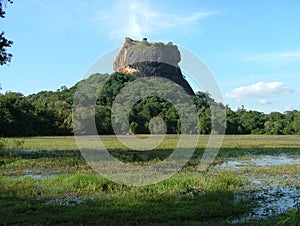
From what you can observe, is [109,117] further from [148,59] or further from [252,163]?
[252,163]

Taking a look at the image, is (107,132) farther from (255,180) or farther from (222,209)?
(222,209)

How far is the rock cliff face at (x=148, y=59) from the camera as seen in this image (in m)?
73.9

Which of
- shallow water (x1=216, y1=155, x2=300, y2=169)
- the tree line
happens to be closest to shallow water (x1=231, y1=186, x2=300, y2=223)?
shallow water (x1=216, y1=155, x2=300, y2=169)

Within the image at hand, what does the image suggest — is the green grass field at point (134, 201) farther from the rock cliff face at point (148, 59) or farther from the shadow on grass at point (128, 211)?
the rock cliff face at point (148, 59)

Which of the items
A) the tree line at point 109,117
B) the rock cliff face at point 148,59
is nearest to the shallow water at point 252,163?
the tree line at point 109,117

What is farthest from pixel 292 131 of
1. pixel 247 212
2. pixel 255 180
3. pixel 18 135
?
pixel 247 212

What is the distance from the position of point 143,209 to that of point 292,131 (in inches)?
2480

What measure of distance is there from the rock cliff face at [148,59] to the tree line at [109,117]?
895 cm

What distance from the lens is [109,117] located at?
48500 mm

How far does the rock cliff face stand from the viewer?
2911 inches

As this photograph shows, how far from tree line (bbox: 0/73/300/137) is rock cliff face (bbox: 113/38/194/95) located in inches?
352

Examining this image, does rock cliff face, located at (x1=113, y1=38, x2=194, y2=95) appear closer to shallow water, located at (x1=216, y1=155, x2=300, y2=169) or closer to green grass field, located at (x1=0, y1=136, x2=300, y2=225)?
shallow water, located at (x1=216, y1=155, x2=300, y2=169)

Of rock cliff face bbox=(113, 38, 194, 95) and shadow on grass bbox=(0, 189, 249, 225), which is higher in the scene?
rock cliff face bbox=(113, 38, 194, 95)

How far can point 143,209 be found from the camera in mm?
6859
